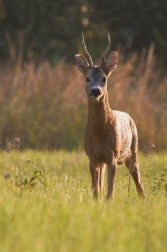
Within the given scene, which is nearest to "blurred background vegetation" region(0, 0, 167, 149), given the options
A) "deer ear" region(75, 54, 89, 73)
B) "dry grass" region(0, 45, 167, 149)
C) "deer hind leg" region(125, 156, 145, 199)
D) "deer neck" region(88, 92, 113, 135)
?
"dry grass" region(0, 45, 167, 149)

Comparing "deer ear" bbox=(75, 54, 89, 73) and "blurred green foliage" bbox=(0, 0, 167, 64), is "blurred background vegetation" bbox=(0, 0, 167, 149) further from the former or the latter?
"deer ear" bbox=(75, 54, 89, 73)

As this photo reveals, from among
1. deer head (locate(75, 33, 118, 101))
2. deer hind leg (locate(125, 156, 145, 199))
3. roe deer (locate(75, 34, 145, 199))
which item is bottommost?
deer hind leg (locate(125, 156, 145, 199))

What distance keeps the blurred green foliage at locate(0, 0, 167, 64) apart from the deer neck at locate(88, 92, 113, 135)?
13.0 meters

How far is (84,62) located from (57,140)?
274 inches

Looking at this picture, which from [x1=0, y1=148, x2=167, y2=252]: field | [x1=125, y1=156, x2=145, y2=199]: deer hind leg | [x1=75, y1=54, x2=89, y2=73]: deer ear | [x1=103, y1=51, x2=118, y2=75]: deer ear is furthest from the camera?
[x1=125, y1=156, x2=145, y2=199]: deer hind leg

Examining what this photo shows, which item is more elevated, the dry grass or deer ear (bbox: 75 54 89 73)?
deer ear (bbox: 75 54 89 73)

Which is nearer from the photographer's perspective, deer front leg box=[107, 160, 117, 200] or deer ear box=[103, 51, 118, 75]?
deer front leg box=[107, 160, 117, 200]

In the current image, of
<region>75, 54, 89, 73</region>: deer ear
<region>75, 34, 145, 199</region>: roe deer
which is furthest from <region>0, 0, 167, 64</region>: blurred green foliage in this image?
<region>75, 34, 145, 199</region>: roe deer

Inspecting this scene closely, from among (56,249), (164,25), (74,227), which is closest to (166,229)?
(74,227)

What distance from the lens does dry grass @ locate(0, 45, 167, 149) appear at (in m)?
15.7

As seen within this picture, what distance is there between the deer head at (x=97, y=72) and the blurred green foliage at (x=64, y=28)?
1249 cm

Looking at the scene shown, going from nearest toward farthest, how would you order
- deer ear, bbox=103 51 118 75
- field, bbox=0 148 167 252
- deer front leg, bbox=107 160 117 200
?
field, bbox=0 148 167 252
deer front leg, bbox=107 160 117 200
deer ear, bbox=103 51 118 75

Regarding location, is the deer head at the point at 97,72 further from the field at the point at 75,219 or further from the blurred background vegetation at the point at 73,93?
the blurred background vegetation at the point at 73,93

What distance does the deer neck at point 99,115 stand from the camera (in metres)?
8.39
